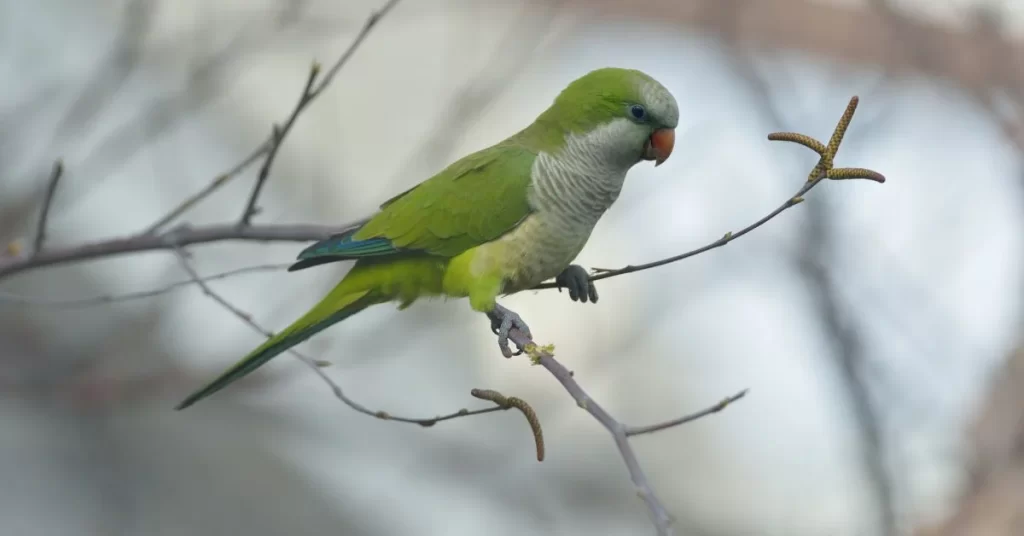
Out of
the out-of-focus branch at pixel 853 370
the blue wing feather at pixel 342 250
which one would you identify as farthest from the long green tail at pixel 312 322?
the out-of-focus branch at pixel 853 370

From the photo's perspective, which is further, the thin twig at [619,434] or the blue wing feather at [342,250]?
the blue wing feather at [342,250]

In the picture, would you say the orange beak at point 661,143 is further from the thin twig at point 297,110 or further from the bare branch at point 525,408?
the bare branch at point 525,408

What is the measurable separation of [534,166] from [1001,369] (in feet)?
11.0

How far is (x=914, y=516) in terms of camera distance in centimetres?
454

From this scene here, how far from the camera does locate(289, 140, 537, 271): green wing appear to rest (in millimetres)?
2258

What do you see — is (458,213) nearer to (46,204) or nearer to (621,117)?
(621,117)

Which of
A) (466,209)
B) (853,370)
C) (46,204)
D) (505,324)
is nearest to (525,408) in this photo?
(505,324)

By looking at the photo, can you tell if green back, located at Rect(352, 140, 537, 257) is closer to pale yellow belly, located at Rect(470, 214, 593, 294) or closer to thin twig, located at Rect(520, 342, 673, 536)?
pale yellow belly, located at Rect(470, 214, 593, 294)

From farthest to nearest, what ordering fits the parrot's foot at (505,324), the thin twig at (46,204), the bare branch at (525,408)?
the parrot's foot at (505,324) → the thin twig at (46,204) → the bare branch at (525,408)

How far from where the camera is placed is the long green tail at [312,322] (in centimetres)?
215

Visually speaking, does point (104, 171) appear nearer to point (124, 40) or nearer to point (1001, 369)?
point (124, 40)

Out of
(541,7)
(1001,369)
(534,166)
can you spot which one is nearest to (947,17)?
(1001,369)

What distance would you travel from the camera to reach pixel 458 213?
2.30m

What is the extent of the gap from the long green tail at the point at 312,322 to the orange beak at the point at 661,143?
823 millimetres
